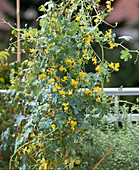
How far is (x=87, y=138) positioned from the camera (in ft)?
8.02

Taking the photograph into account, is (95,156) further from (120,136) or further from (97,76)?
(97,76)

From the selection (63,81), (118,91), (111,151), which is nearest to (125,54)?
(63,81)

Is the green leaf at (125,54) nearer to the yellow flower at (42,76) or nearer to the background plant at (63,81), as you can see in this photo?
the background plant at (63,81)

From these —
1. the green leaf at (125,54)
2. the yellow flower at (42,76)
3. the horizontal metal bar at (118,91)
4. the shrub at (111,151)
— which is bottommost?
the shrub at (111,151)

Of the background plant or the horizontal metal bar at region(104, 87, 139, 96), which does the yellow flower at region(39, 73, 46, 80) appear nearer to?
the background plant

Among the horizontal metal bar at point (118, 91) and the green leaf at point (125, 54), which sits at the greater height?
the green leaf at point (125, 54)

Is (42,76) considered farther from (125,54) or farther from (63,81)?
(125,54)

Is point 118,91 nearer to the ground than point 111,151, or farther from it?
farther from it

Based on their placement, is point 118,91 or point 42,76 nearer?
Answer: point 42,76

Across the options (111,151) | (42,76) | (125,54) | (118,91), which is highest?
(125,54)

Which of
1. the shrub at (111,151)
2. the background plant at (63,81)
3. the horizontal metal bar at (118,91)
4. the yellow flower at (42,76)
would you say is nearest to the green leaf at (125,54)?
the background plant at (63,81)

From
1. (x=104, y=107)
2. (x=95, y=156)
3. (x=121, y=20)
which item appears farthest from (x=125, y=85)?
(x=104, y=107)

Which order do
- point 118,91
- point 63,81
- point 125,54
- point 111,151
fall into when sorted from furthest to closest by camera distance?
point 118,91
point 111,151
point 63,81
point 125,54

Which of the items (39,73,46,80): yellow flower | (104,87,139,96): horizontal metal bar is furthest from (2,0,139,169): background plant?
(104,87,139,96): horizontal metal bar
